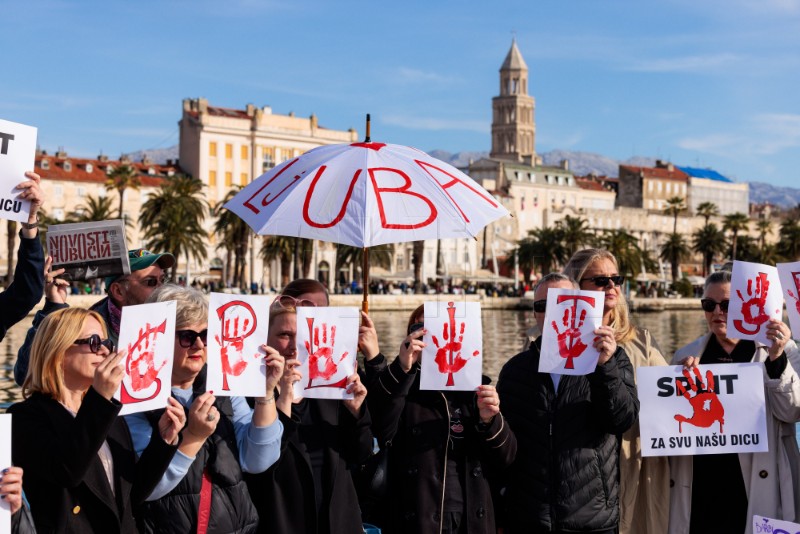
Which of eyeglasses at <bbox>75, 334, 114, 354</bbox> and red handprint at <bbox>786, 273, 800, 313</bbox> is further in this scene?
red handprint at <bbox>786, 273, 800, 313</bbox>

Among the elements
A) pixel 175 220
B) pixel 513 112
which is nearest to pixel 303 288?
pixel 175 220

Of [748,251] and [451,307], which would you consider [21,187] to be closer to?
[451,307]

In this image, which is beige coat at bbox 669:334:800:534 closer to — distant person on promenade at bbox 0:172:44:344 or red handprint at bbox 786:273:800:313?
red handprint at bbox 786:273:800:313

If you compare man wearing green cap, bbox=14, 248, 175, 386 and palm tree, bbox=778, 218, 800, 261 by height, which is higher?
palm tree, bbox=778, 218, 800, 261

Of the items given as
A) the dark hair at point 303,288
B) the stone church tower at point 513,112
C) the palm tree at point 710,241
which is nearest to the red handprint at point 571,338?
the dark hair at point 303,288

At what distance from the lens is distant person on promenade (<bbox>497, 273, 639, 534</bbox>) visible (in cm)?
543

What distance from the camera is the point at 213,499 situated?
15.6 ft

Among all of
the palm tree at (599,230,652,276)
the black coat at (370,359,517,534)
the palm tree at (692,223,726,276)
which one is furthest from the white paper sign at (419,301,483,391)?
the palm tree at (692,223,726,276)

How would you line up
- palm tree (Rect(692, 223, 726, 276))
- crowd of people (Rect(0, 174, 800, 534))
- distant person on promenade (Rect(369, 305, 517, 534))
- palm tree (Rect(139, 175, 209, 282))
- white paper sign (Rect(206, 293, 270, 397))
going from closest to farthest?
crowd of people (Rect(0, 174, 800, 534)) → white paper sign (Rect(206, 293, 270, 397)) → distant person on promenade (Rect(369, 305, 517, 534)) → palm tree (Rect(139, 175, 209, 282)) → palm tree (Rect(692, 223, 726, 276))

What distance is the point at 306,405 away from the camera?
17.6 feet

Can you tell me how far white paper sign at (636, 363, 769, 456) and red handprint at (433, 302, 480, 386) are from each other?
3.46 feet

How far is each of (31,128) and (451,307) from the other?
7.79ft

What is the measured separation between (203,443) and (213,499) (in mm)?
260

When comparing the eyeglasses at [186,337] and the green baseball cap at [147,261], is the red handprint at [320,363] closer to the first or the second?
the eyeglasses at [186,337]
